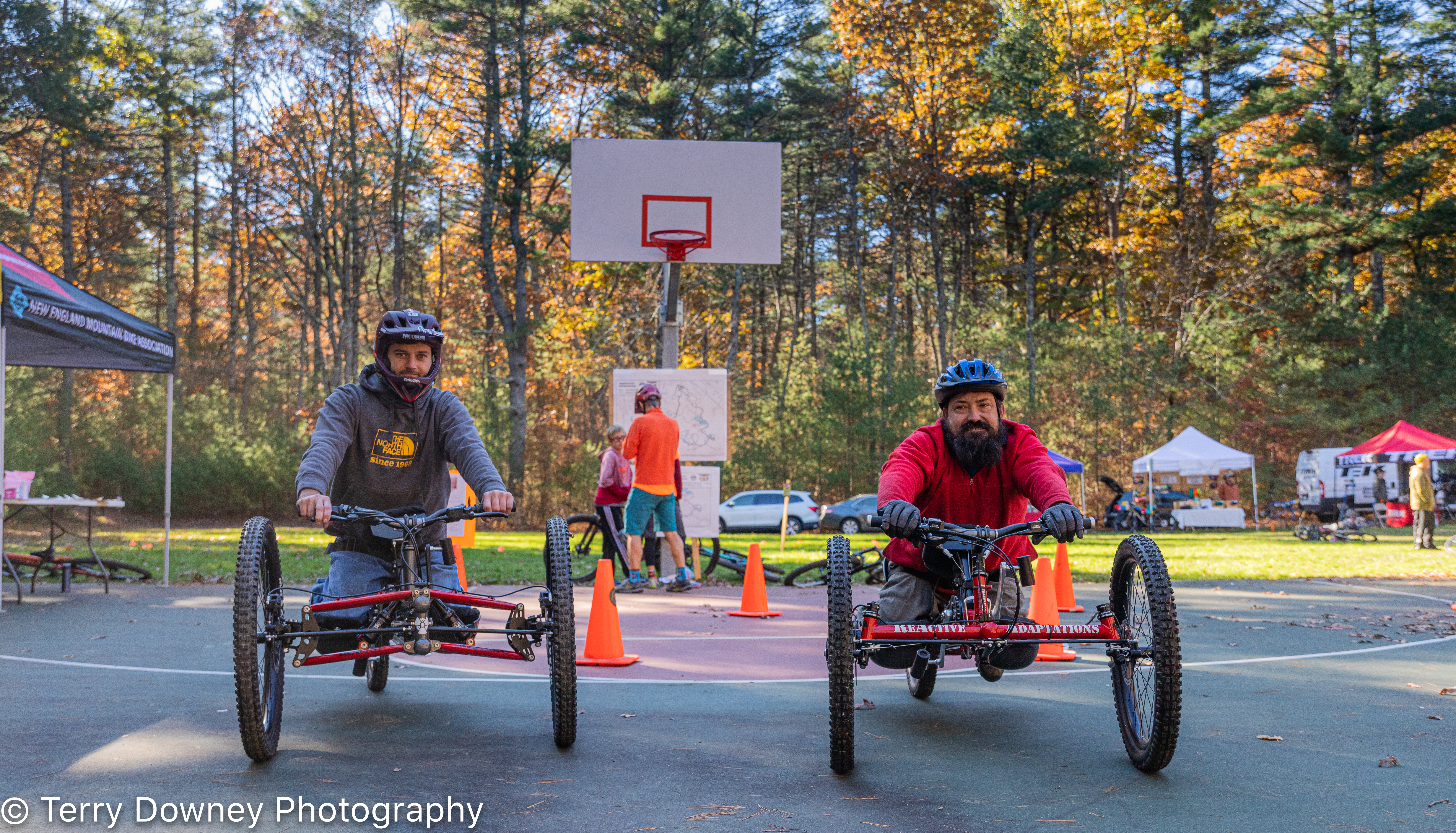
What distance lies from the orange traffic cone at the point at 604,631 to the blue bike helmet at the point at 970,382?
8.99 feet

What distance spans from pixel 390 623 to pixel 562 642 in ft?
2.28

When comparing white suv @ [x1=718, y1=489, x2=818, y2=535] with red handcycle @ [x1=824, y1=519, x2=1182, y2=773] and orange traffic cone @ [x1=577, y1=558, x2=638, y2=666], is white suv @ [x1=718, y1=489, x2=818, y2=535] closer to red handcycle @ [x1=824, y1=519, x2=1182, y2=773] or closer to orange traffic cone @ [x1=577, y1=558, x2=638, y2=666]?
orange traffic cone @ [x1=577, y1=558, x2=638, y2=666]

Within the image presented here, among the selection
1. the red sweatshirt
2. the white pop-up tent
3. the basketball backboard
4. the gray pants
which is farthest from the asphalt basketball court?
the white pop-up tent

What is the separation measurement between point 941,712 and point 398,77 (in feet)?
98.9

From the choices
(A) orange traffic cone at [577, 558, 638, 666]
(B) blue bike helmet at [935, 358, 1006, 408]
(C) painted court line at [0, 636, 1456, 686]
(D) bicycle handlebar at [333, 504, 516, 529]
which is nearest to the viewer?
(D) bicycle handlebar at [333, 504, 516, 529]

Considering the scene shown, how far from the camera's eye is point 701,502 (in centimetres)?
1284

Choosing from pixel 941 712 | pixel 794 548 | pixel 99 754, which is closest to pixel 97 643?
pixel 99 754

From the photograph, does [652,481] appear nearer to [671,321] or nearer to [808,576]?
[808,576]

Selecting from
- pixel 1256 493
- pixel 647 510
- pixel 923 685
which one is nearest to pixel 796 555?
pixel 647 510

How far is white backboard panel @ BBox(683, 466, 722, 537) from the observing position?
12703 mm

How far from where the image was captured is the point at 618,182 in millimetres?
14164

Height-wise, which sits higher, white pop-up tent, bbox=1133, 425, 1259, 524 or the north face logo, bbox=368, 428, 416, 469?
white pop-up tent, bbox=1133, 425, 1259, 524

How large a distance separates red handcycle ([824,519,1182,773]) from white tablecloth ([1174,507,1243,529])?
2813 centimetres

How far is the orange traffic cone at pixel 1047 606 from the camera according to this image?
24.0ft
